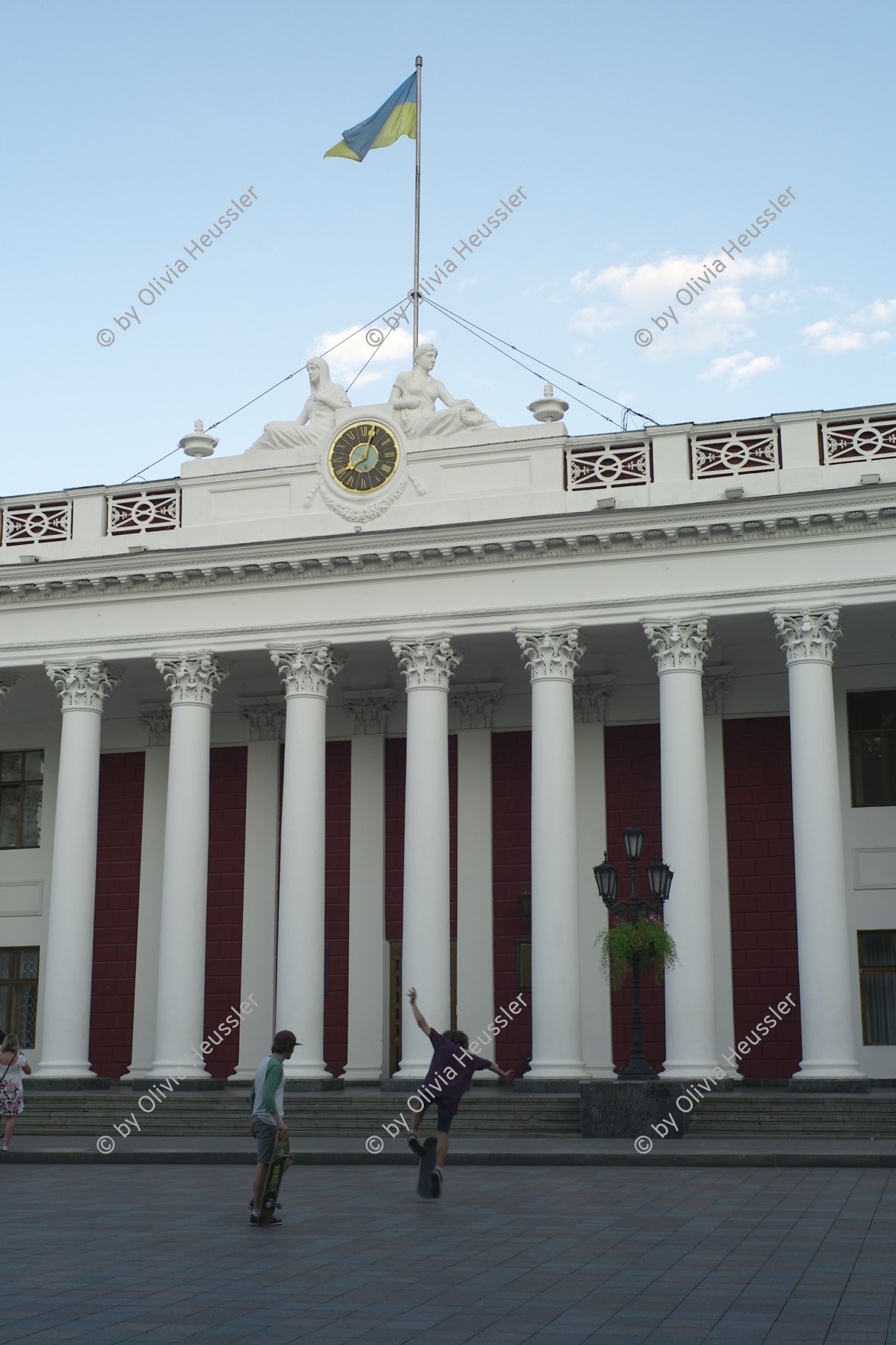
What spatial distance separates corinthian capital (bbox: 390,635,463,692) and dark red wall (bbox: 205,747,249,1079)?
5.70 meters

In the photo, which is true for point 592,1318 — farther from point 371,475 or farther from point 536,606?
point 371,475

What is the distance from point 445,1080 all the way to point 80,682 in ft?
48.6

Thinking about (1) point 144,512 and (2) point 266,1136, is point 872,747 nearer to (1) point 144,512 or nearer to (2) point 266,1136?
(1) point 144,512

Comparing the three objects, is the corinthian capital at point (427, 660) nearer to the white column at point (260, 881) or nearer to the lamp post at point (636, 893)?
the white column at point (260, 881)

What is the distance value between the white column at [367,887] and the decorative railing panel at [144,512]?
15.8ft

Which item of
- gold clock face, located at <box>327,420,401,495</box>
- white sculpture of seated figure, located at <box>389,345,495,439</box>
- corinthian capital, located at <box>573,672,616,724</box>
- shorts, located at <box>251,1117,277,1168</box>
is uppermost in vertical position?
white sculpture of seated figure, located at <box>389,345,495,439</box>

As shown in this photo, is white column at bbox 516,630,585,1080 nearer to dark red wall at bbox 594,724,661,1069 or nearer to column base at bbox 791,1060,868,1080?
dark red wall at bbox 594,724,661,1069

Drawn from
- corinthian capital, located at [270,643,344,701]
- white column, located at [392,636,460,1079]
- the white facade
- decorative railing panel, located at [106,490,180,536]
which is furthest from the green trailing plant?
decorative railing panel, located at [106,490,180,536]

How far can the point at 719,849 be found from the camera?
26.9 meters

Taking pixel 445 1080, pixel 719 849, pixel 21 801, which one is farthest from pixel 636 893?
pixel 21 801

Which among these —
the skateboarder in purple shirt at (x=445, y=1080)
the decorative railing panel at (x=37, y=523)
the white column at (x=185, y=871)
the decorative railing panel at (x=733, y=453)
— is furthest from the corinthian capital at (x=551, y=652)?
the skateboarder in purple shirt at (x=445, y=1080)

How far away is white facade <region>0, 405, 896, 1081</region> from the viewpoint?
2352 centimetres

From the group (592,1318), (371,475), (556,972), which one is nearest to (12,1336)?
(592,1318)

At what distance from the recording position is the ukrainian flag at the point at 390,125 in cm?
2780
